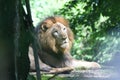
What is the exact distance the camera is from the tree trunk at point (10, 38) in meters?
1.36

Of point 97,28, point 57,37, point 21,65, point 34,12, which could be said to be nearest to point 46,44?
point 57,37

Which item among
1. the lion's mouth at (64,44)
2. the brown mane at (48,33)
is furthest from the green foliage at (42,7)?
the lion's mouth at (64,44)

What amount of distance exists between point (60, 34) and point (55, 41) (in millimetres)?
161

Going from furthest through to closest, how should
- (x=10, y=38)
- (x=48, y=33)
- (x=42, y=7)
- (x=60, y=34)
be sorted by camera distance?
(x=42, y=7), (x=48, y=33), (x=60, y=34), (x=10, y=38)

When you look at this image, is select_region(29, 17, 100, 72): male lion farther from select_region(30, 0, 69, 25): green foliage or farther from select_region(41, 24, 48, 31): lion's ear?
select_region(30, 0, 69, 25): green foliage

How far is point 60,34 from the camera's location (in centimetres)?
503

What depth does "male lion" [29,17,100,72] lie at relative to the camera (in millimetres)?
5027

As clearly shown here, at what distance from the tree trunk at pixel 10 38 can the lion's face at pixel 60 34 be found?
141 inches

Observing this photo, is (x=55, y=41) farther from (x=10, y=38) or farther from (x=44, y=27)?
(x=10, y=38)

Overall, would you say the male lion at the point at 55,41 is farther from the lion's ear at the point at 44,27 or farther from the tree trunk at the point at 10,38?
the tree trunk at the point at 10,38

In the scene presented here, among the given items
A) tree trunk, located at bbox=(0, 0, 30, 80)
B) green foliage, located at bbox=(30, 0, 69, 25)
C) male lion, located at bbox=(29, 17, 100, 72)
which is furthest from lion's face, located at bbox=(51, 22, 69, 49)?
green foliage, located at bbox=(30, 0, 69, 25)

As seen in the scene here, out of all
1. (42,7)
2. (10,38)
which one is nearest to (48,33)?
(10,38)

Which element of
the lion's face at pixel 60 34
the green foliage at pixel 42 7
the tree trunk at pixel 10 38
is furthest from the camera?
the green foliage at pixel 42 7

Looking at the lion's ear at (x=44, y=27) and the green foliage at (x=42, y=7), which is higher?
the green foliage at (x=42, y=7)
